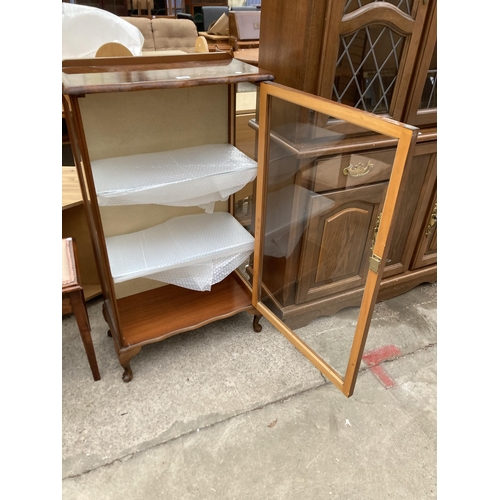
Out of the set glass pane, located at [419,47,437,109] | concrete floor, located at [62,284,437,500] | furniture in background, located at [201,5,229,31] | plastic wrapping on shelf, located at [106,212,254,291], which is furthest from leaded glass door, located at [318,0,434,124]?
furniture in background, located at [201,5,229,31]

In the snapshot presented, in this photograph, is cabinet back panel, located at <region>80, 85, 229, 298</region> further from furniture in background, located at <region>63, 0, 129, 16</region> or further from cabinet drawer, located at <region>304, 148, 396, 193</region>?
furniture in background, located at <region>63, 0, 129, 16</region>

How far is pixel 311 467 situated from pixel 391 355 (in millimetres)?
686

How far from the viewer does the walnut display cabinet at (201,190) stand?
3.94 feet

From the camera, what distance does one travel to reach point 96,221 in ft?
4.14

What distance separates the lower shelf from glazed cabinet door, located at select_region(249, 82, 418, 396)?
14 centimetres

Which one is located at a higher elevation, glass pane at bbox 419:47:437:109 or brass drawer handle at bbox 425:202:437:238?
glass pane at bbox 419:47:437:109

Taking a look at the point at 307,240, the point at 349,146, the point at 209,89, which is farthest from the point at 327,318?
the point at 209,89

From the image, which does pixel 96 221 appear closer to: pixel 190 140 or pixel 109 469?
pixel 190 140

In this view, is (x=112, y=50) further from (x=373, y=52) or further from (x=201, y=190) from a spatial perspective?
(x=373, y=52)

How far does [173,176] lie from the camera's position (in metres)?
1.40

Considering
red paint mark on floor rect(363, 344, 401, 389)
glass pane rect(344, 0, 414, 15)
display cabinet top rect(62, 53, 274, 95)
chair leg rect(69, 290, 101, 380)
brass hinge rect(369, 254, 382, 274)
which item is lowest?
red paint mark on floor rect(363, 344, 401, 389)

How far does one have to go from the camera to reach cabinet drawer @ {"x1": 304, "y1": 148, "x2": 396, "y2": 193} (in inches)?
50.8

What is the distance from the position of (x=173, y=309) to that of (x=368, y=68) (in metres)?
1.25

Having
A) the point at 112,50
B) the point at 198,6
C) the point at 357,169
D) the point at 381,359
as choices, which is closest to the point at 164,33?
the point at 198,6
